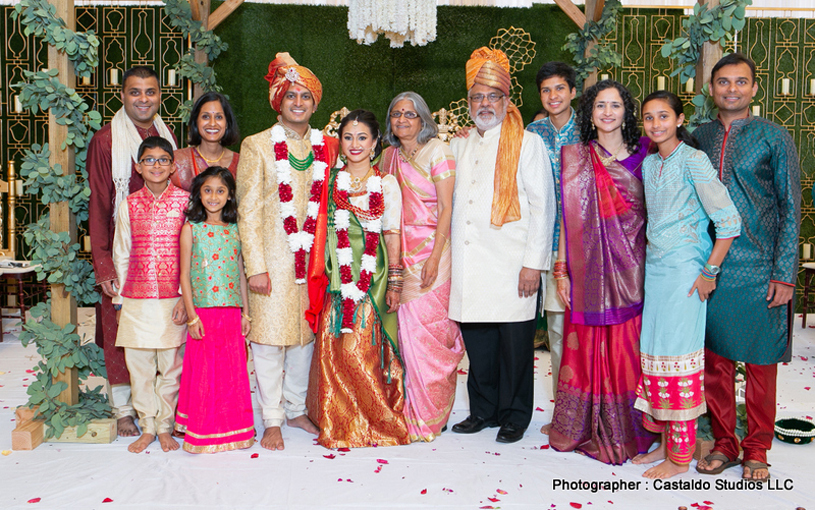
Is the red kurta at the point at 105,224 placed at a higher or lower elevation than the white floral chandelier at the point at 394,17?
lower

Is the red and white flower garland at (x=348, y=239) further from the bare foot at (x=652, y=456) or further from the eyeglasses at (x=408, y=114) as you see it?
the bare foot at (x=652, y=456)

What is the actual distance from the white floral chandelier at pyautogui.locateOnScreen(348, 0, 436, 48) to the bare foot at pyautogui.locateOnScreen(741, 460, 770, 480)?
3931 mm

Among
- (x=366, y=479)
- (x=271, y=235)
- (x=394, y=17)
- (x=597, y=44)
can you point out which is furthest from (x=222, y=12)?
(x=366, y=479)

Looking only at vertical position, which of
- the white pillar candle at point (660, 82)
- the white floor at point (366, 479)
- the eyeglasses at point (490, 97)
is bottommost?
the white floor at point (366, 479)

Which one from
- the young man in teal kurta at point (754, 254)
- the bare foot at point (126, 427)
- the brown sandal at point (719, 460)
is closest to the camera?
the young man in teal kurta at point (754, 254)

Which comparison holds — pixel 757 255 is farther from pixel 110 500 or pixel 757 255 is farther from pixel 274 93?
pixel 110 500

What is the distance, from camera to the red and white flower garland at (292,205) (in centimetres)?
324

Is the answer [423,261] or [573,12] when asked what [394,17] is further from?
[423,261]

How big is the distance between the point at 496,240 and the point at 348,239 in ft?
2.59

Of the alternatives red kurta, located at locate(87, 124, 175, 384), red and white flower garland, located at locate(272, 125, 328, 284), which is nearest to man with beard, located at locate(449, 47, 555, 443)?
red and white flower garland, located at locate(272, 125, 328, 284)

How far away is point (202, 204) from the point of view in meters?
3.21

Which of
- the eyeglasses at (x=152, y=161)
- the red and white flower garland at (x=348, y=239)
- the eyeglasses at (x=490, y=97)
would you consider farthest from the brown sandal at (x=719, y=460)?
the eyeglasses at (x=152, y=161)

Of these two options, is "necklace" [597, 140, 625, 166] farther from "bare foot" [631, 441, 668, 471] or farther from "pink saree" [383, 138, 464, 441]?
"bare foot" [631, 441, 668, 471]

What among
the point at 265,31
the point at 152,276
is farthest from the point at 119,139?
the point at 265,31
